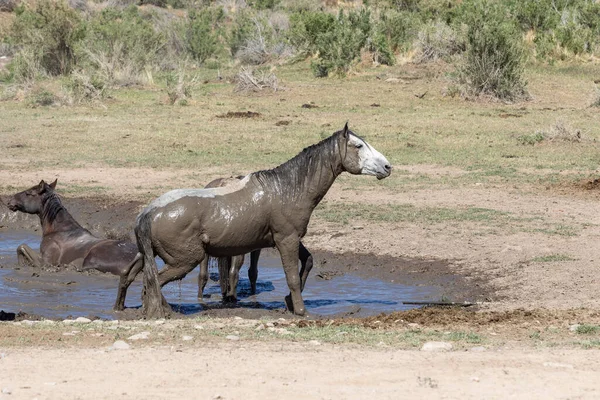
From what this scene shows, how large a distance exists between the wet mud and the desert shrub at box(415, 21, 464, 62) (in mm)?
19769

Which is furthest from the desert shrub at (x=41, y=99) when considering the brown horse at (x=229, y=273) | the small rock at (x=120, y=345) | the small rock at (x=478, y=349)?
the small rock at (x=478, y=349)

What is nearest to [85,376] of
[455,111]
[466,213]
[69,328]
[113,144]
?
[69,328]

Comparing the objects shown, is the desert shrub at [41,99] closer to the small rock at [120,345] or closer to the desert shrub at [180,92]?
the desert shrub at [180,92]

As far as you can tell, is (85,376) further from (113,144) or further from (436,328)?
(113,144)

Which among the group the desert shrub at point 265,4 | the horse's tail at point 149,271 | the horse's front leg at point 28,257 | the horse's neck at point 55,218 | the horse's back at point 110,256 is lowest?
the desert shrub at point 265,4

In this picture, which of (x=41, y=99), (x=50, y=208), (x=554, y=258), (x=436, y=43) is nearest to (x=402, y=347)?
(x=554, y=258)

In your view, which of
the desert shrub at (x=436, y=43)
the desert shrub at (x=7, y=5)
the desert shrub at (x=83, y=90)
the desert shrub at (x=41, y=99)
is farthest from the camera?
the desert shrub at (x=7, y=5)

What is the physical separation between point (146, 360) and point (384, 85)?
22431 millimetres

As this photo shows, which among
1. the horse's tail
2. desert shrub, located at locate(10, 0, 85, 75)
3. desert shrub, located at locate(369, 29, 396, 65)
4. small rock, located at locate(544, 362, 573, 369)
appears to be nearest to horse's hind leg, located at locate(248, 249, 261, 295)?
the horse's tail

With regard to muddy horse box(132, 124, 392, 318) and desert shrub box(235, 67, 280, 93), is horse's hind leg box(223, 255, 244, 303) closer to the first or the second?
muddy horse box(132, 124, 392, 318)

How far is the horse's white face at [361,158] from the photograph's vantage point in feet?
32.4

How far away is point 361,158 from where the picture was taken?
9.90 m

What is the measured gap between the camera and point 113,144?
2148 centimetres

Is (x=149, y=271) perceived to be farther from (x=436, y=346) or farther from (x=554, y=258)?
(x=554, y=258)
